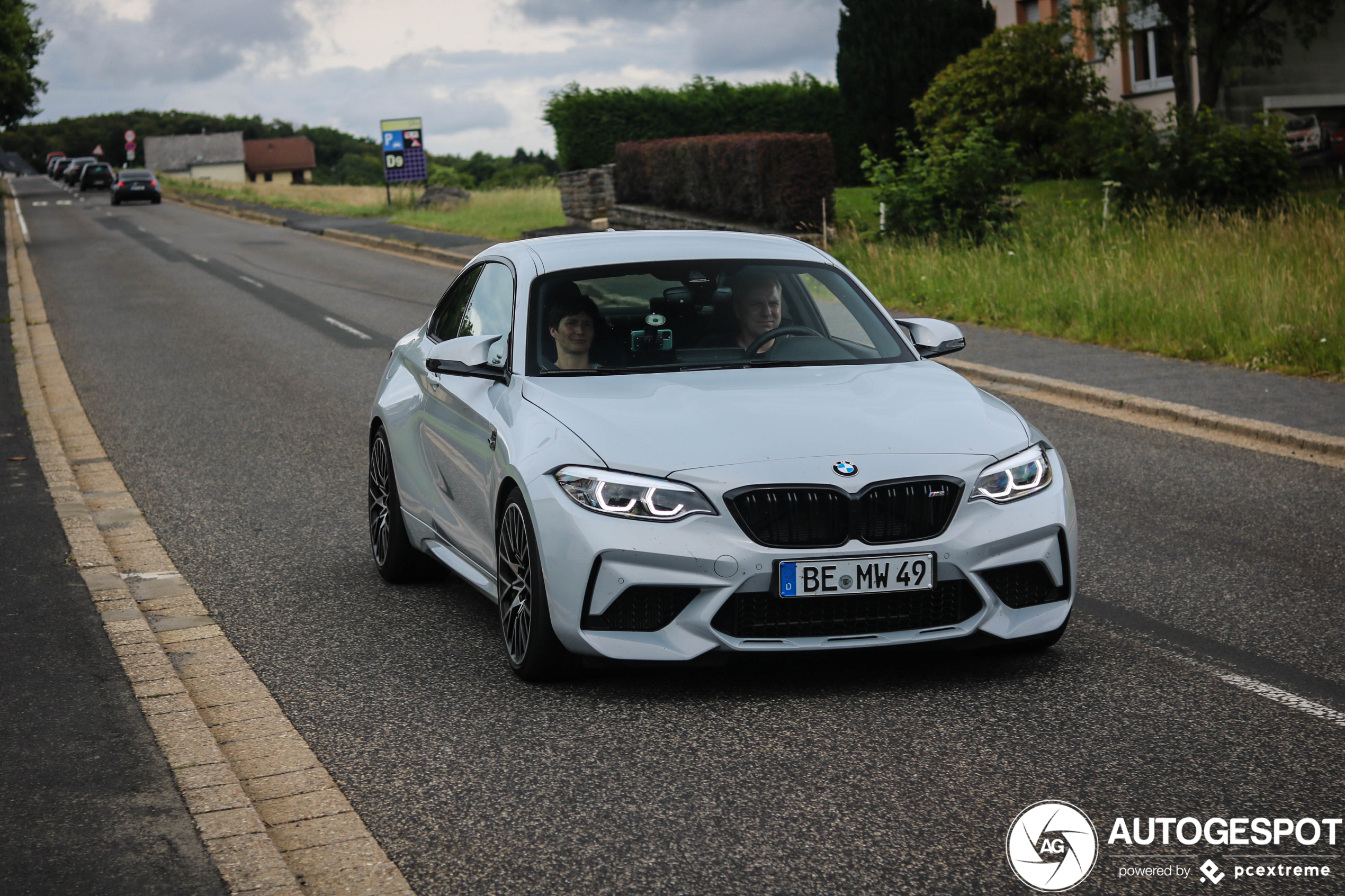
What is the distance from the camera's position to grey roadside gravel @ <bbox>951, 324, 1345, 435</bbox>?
1055cm

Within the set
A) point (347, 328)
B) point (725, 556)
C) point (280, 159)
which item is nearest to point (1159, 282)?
point (347, 328)

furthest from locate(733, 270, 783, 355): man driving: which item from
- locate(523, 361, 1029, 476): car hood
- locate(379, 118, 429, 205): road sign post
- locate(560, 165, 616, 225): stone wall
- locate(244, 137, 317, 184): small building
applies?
locate(244, 137, 317, 184): small building

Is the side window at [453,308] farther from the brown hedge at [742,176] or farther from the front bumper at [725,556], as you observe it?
the brown hedge at [742,176]

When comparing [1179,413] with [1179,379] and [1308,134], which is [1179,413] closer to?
[1179,379]

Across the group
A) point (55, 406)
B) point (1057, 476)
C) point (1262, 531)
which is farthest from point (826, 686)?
point (55, 406)

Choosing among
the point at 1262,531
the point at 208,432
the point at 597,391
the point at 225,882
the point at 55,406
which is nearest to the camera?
the point at 225,882

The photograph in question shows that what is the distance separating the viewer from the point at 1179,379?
12109 mm

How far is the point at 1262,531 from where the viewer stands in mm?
7484

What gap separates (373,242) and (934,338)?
104ft

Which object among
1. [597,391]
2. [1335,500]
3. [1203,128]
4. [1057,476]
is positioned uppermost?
[1203,128]

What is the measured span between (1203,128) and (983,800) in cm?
2034

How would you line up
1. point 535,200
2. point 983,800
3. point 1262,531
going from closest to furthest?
point 983,800 → point 1262,531 → point 535,200

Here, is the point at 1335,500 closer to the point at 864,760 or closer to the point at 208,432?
the point at 864,760

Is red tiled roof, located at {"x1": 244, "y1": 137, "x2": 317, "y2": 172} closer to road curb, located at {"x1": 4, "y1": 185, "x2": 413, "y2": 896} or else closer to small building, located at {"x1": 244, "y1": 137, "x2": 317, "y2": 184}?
small building, located at {"x1": 244, "y1": 137, "x2": 317, "y2": 184}
